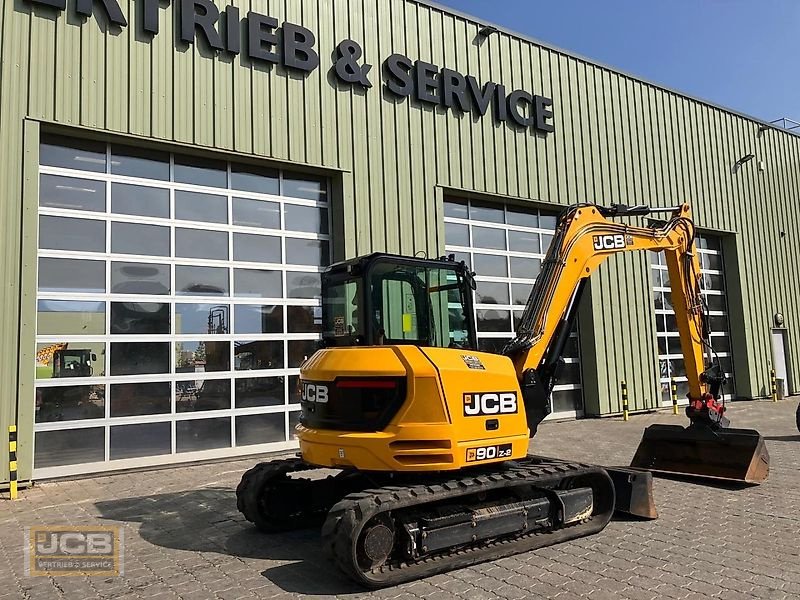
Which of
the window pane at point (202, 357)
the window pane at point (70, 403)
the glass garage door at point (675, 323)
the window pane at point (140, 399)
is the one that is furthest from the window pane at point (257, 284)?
the glass garage door at point (675, 323)

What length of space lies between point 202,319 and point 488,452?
688 cm

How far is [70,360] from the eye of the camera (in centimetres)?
983

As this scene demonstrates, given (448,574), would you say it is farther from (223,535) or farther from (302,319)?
(302,319)

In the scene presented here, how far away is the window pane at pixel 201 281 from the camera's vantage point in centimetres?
1095

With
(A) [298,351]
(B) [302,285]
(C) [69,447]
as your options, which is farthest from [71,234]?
(A) [298,351]

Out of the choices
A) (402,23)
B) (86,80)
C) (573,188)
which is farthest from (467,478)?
(573,188)

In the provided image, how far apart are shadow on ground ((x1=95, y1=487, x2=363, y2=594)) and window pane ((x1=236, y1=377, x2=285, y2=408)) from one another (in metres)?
2.80

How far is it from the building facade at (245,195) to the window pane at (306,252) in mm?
69

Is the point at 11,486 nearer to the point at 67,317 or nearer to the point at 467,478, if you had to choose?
the point at 67,317

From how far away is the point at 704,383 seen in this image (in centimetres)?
847

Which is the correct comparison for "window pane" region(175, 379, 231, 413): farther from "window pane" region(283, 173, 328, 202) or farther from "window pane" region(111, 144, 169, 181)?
"window pane" region(283, 173, 328, 202)

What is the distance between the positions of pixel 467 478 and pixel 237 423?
653 centimetres

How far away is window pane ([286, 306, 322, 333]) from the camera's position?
12.0m

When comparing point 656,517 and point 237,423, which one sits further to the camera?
point 237,423
